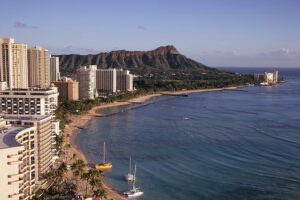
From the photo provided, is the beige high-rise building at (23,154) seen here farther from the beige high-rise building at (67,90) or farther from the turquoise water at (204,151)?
the beige high-rise building at (67,90)

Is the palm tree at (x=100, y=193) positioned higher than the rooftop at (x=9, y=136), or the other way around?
the rooftop at (x=9, y=136)

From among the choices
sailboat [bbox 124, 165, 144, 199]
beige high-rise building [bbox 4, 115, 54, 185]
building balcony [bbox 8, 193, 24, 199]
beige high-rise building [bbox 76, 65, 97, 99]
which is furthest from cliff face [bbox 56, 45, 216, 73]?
building balcony [bbox 8, 193, 24, 199]

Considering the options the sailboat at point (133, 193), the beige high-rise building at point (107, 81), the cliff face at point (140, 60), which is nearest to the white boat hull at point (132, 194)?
the sailboat at point (133, 193)

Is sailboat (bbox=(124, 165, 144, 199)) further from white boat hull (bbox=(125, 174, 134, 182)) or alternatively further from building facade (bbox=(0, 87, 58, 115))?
building facade (bbox=(0, 87, 58, 115))

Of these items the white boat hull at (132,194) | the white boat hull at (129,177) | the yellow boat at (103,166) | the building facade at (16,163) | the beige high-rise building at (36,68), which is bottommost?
the white boat hull at (132,194)

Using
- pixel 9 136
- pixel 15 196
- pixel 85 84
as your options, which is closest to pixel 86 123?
pixel 85 84

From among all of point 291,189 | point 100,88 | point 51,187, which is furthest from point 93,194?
point 100,88
